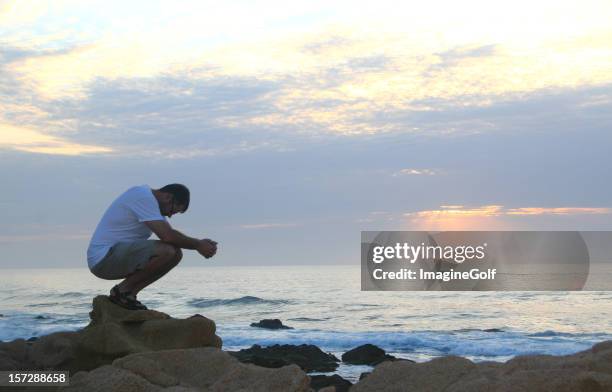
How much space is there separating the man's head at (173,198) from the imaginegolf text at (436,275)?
32728 mm

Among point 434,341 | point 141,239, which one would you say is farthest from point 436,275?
point 141,239

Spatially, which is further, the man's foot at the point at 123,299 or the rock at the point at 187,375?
the man's foot at the point at 123,299

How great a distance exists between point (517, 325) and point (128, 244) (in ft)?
64.3

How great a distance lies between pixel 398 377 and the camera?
5.62m

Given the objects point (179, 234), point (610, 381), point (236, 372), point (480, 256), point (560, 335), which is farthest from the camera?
point (480, 256)

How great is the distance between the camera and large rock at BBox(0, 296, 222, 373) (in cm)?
671

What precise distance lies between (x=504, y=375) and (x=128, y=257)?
3664 mm

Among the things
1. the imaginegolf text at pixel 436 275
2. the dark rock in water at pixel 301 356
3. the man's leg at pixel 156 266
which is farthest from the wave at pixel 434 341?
the imaginegolf text at pixel 436 275

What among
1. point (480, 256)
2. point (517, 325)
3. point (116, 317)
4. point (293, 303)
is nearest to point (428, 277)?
point (480, 256)

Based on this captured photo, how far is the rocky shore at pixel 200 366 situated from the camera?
490 cm

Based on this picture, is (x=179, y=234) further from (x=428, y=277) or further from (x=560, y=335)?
(x=428, y=277)

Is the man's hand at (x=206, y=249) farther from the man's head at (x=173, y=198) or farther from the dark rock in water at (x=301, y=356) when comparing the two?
the dark rock in water at (x=301, y=356)

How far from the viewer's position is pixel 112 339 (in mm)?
6668

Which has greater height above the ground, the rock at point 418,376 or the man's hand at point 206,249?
the man's hand at point 206,249
